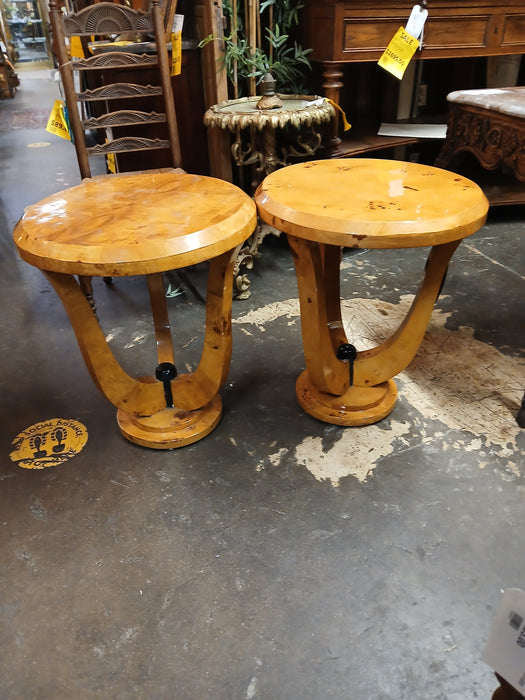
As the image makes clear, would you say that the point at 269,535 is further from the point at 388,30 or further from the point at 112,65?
the point at 388,30

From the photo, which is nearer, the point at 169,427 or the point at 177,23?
the point at 169,427

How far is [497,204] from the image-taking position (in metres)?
3.15

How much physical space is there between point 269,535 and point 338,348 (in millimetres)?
654

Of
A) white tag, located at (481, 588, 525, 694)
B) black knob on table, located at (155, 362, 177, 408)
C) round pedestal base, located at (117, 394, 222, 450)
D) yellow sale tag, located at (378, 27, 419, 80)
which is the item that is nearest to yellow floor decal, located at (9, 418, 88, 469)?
round pedestal base, located at (117, 394, 222, 450)

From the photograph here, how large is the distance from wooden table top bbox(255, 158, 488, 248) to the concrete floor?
0.70m

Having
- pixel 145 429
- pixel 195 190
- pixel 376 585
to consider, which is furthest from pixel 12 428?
pixel 376 585

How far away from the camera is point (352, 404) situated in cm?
174

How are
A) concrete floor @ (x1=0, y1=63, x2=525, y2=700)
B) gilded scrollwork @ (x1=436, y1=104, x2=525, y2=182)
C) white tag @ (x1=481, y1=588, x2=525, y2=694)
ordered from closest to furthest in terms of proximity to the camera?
white tag @ (x1=481, y1=588, x2=525, y2=694) < concrete floor @ (x1=0, y1=63, x2=525, y2=700) < gilded scrollwork @ (x1=436, y1=104, x2=525, y2=182)

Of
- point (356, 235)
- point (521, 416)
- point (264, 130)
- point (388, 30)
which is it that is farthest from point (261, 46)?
point (521, 416)

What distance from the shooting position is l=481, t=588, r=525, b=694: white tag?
18.9 inches

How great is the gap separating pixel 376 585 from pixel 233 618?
0.35 metres

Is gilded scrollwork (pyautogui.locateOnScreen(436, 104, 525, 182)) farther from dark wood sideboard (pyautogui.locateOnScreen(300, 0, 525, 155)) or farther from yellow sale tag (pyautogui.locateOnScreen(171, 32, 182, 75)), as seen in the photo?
yellow sale tag (pyautogui.locateOnScreen(171, 32, 182, 75))

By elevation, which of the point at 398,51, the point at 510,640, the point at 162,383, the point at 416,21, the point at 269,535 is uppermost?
the point at 416,21

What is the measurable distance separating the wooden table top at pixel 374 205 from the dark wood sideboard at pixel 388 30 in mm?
1209
